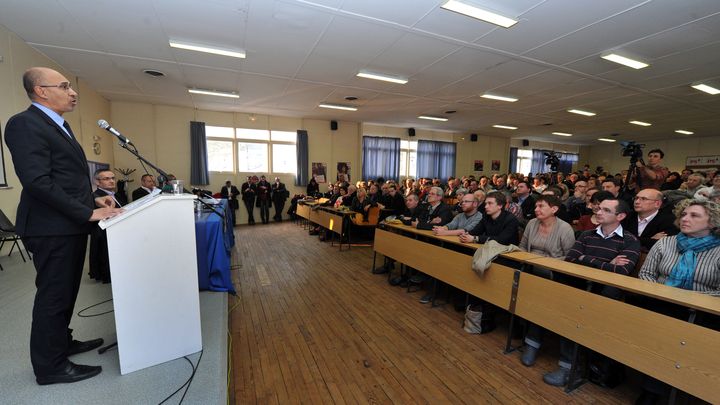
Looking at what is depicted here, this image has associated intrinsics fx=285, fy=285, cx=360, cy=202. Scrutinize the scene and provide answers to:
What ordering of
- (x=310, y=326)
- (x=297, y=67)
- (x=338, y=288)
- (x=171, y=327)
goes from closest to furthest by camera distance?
1. (x=171, y=327)
2. (x=310, y=326)
3. (x=338, y=288)
4. (x=297, y=67)

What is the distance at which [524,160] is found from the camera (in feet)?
48.9

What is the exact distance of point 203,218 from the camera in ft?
10.5

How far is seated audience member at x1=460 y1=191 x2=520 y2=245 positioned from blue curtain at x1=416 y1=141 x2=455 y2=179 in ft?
29.7

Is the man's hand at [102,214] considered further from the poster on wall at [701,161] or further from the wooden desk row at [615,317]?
the poster on wall at [701,161]

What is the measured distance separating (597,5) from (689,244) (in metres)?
2.72

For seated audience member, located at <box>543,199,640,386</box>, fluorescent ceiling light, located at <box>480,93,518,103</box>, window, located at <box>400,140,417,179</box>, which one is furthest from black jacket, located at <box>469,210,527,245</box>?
window, located at <box>400,140,417,179</box>

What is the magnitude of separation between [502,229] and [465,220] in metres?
0.56

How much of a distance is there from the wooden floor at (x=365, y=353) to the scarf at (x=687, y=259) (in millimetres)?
829

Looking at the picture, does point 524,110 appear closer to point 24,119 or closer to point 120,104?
point 24,119

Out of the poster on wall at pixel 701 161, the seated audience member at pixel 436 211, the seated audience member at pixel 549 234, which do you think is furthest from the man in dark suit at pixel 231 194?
the poster on wall at pixel 701 161

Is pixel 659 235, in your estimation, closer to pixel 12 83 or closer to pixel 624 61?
pixel 624 61

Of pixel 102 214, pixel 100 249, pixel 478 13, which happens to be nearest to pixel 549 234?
pixel 478 13

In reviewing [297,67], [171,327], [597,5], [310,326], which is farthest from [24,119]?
[597,5]

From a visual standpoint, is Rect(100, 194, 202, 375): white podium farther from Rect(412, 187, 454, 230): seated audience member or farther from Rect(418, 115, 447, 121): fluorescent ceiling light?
Rect(418, 115, 447, 121): fluorescent ceiling light
